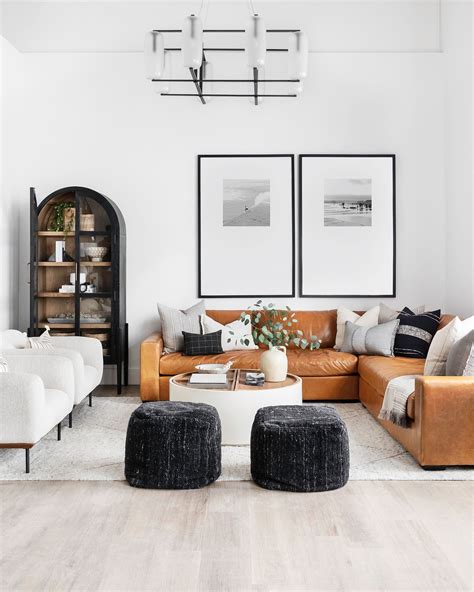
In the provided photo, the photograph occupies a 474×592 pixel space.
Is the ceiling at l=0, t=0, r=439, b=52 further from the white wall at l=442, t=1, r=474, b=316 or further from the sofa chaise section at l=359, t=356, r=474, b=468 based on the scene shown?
the sofa chaise section at l=359, t=356, r=474, b=468

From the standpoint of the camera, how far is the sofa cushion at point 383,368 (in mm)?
4746

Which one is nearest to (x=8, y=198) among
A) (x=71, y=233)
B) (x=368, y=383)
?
(x=71, y=233)

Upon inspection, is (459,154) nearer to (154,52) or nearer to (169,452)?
(154,52)

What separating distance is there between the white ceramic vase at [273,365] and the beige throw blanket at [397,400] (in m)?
0.73

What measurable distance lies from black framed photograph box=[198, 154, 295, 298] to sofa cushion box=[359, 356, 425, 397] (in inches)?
54.2

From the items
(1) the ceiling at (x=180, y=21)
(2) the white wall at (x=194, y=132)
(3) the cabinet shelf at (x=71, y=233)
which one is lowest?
(3) the cabinet shelf at (x=71, y=233)

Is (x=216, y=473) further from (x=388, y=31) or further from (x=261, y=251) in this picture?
(x=388, y=31)

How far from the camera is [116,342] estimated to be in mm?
6180

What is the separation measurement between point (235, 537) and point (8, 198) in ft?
15.0

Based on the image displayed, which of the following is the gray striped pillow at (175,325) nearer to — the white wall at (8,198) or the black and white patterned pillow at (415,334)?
the white wall at (8,198)

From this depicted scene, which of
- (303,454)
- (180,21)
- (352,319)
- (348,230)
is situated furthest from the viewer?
(348,230)

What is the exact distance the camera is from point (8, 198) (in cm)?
631

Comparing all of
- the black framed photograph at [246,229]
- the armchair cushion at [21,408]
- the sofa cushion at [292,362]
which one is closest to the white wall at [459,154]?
the sofa cushion at [292,362]

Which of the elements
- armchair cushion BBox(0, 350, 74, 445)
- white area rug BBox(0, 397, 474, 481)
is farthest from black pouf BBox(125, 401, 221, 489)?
armchair cushion BBox(0, 350, 74, 445)
